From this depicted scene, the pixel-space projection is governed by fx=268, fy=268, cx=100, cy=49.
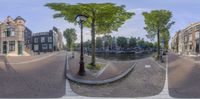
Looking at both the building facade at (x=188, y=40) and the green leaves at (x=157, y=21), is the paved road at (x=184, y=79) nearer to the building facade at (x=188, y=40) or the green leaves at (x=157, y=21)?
the green leaves at (x=157, y=21)

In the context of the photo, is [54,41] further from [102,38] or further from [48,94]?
[48,94]

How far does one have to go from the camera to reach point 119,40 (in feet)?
18.8

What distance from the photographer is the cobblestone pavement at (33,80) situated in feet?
20.2

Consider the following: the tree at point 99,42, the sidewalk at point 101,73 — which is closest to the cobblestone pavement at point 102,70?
the sidewalk at point 101,73

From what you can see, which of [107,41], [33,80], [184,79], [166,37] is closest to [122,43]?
[107,41]

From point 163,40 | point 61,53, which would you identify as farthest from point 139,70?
point 61,53

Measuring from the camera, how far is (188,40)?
4848 mm

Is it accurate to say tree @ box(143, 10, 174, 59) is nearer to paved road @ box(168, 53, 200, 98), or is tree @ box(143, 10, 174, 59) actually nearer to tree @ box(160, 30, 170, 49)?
tree @ box(160, 30, 170, 49)

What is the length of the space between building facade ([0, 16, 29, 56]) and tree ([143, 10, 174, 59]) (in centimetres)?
262

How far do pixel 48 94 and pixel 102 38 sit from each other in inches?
73.0

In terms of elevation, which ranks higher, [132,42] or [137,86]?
[132,42]

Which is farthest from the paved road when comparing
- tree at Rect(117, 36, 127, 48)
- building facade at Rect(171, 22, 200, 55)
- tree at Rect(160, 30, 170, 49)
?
tree at Rect(117, 36, 127, 48)

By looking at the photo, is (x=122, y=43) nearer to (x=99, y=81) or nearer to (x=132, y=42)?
(x=132, y=42)

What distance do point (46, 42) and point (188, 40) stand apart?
2.58 meters
